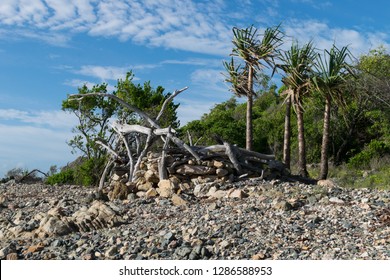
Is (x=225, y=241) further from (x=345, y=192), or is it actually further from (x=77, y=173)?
(x=77, y=173)

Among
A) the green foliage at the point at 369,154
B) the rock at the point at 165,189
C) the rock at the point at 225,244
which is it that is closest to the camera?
the rock at the point at 225,244

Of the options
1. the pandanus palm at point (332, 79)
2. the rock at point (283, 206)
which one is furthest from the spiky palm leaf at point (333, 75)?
the rock at point (283, 206)

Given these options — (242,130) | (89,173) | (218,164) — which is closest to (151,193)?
(218,164)

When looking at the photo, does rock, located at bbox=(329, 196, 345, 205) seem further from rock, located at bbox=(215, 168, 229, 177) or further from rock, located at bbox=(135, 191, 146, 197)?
rock, located at bbox=(135, 191, 146, 197)

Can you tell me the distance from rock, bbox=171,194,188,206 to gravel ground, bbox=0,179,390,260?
10 cm

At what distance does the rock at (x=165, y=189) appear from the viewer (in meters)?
11.5

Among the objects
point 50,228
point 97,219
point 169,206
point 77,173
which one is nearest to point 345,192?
point 169,206

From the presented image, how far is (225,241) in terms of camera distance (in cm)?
702

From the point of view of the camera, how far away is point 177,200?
10.5 metres

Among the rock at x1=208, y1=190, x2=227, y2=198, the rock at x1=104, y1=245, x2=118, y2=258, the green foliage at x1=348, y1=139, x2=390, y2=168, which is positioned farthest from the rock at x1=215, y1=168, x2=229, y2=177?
the green foliage at x1=348, y1=139, x2=390, y2=168

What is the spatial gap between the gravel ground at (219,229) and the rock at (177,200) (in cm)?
10

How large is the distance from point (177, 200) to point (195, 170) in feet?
7.97

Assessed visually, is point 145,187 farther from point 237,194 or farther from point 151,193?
point 237,194

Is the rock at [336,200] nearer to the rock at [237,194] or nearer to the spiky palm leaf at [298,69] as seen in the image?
the rock at [237,194]
